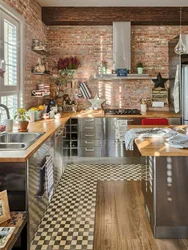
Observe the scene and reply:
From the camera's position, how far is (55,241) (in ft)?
9.37

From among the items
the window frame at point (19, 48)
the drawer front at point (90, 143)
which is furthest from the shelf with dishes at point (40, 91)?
the drawer front at point (90, 143)

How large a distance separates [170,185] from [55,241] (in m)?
1.22

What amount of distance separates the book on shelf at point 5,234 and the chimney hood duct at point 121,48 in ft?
15.4

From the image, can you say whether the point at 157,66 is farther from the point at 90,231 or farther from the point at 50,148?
the point at 90,231

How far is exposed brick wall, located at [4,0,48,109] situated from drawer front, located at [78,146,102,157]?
4.07ft

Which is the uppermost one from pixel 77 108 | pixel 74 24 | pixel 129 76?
pixel 74 24

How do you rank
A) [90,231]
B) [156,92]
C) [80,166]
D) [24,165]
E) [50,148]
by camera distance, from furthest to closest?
[156,92], [80,166], [50,148], [90,231], [24,165]

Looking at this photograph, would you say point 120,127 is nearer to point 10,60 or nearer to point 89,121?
point 89,121

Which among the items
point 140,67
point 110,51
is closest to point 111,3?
point 110,51

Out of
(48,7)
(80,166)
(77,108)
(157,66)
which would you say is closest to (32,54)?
(48,7)

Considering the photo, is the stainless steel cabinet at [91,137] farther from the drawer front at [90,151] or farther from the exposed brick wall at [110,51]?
the exposed brick wall at [110,51]

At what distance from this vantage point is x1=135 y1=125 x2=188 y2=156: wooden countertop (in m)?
2.60

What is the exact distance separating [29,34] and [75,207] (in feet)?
9.70

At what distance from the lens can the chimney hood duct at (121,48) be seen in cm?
612
